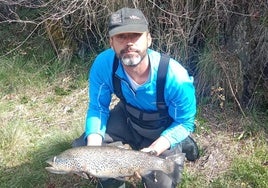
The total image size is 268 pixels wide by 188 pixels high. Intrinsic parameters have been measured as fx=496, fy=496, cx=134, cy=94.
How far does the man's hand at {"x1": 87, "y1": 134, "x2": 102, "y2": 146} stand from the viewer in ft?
11.8

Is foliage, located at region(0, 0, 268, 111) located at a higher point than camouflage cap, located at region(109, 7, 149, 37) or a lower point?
lower

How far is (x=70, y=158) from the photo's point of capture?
10.6 ft

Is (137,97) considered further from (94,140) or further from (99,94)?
(94,140)

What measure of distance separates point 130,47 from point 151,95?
433 millimetres

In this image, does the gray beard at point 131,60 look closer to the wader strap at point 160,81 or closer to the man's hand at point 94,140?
the wader strap at point 160,81

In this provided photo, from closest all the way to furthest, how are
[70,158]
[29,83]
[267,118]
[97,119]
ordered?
[70,158] → [97,119] → [267,118] → [29,83]

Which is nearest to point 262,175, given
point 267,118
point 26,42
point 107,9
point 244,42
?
point 267,118

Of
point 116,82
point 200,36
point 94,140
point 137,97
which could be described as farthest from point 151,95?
point 200,36

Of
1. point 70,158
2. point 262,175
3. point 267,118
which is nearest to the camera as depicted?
point 70,158

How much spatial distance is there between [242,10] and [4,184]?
2.75 metres

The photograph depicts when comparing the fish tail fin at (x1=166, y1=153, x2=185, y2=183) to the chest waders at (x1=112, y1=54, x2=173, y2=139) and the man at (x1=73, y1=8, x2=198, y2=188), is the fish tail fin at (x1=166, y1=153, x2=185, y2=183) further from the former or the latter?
the chest waders at (x1=112, y1=54, x2=173, y2=139)

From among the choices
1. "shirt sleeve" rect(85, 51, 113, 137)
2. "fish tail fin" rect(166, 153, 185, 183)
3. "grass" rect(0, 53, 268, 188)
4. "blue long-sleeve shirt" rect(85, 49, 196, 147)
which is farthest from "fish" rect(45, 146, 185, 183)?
"grass" rect(0, 53, 268, 188)

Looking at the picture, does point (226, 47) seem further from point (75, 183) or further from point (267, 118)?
point (75, 183)

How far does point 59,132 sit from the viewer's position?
472 centimetres
